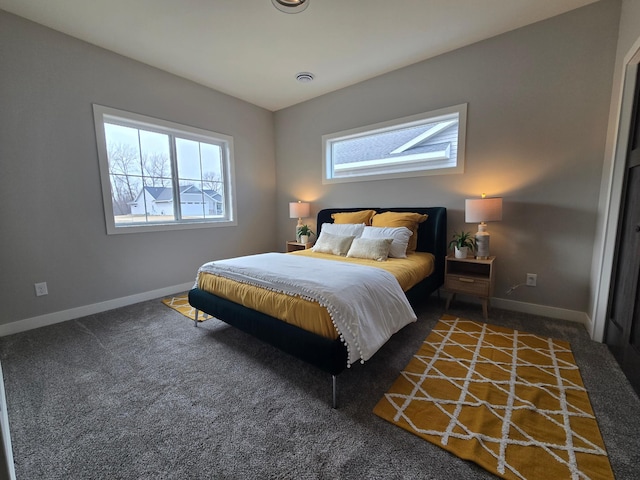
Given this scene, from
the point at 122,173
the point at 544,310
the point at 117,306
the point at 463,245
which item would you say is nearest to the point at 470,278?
the point at 463,245

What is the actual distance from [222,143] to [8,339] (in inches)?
123

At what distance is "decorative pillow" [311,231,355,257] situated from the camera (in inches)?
116

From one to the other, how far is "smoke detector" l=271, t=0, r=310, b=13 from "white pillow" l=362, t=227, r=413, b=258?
2.12 metres

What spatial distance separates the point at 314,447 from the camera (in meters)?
1.26

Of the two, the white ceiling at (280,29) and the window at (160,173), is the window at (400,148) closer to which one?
the white ceiling at (280,29)

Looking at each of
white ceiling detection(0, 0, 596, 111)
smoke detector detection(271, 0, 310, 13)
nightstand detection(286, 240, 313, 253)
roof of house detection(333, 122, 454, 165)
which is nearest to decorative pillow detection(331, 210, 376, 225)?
nightstand detection(286, 240, 313, 253)

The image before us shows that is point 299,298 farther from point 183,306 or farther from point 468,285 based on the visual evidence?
point 183,306

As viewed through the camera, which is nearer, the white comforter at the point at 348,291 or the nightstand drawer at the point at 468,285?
the white comforter at the point at 348,291

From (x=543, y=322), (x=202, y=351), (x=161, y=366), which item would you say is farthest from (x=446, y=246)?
(x=161, y=366)

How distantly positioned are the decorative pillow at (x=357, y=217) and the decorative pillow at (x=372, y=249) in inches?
25.2

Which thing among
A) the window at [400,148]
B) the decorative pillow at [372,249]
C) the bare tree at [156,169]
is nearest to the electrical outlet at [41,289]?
the bare tree at [156,169]

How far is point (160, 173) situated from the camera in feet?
11.0

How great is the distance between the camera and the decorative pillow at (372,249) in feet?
8.64

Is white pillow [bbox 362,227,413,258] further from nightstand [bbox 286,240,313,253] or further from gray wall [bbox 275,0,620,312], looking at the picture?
nightstand [bbox 286,240,313,253]
